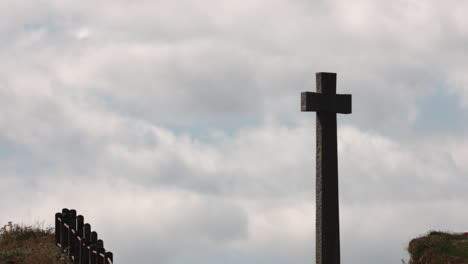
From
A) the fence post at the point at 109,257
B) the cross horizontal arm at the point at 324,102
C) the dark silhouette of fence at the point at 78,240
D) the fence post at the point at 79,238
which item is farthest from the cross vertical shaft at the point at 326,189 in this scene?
the fence post at the point at 79,238

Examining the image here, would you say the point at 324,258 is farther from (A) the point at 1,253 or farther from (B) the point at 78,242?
(A) the point at 1,253

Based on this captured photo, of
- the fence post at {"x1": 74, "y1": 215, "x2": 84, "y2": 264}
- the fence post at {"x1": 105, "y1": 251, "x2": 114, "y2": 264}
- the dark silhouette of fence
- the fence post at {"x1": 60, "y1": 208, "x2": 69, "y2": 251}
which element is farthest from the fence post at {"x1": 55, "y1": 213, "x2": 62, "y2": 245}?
the fence post at {"x1": 105, "y1": 251, "x2": 114, "y2": 264}

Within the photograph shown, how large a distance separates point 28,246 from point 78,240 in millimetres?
2820

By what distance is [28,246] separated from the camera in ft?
90.0

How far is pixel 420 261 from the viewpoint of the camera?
27219mm

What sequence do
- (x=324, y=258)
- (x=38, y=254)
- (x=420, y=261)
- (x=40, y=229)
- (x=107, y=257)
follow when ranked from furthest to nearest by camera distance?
(x=40, y=229) → (x=420, y=261) → (x=38, y=254) → (x=107, y=257) → (x=324, y=258)

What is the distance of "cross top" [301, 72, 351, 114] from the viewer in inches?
733

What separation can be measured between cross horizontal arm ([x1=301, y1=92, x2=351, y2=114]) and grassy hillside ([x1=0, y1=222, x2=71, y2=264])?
9901 millimetres

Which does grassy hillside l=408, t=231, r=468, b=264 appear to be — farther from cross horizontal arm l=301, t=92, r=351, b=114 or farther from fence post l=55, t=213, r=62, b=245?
fence post l=55, t=213, r=62, b=245

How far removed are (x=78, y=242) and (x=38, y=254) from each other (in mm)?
1157

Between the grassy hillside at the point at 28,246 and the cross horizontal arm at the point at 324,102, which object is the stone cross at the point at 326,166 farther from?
the grassy hillside at the point at 28,246

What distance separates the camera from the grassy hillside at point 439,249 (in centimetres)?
2683

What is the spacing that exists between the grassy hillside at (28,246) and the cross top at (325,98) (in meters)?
9.94

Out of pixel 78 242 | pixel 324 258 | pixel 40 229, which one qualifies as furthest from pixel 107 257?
pixel 40 229
